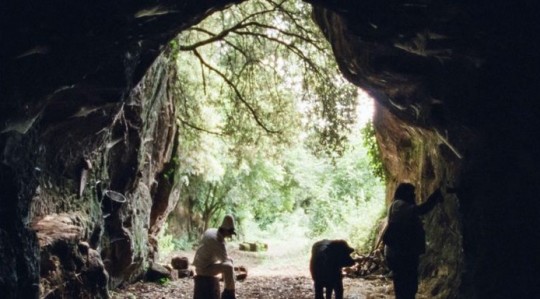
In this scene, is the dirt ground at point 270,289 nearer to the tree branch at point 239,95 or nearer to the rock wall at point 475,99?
the rock wall at point 475,99

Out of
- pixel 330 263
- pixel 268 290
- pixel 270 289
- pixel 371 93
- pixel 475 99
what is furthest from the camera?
pixel 270 289

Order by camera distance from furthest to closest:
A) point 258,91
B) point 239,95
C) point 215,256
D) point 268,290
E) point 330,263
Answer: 1. point 258,91
2. point 239,95
3. point 268,290
4. point 215,256
5. point 330,263

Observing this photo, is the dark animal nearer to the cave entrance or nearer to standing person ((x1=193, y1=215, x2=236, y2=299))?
standing person ((x1=193, y1=215, x2=236, y2=299))

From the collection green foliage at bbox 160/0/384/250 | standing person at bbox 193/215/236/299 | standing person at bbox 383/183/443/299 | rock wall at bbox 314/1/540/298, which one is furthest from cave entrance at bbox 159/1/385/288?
standing person at bbox 383/183/443/299

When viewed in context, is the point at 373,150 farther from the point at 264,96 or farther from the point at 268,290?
the point at 268,290

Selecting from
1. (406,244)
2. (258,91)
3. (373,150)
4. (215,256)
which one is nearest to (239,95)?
(258,91)

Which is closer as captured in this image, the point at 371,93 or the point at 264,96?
the point at 371,93

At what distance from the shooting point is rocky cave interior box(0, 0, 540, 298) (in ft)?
17.5

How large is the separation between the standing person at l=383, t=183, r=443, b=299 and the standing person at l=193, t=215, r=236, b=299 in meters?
2.60

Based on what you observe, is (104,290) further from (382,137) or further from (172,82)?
(382,137)

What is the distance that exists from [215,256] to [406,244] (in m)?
3.08

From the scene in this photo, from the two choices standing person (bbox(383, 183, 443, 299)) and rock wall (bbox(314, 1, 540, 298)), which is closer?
rock wall (bbox(314, 1, 540, 298))

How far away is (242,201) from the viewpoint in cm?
2908

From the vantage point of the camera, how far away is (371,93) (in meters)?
10.2
